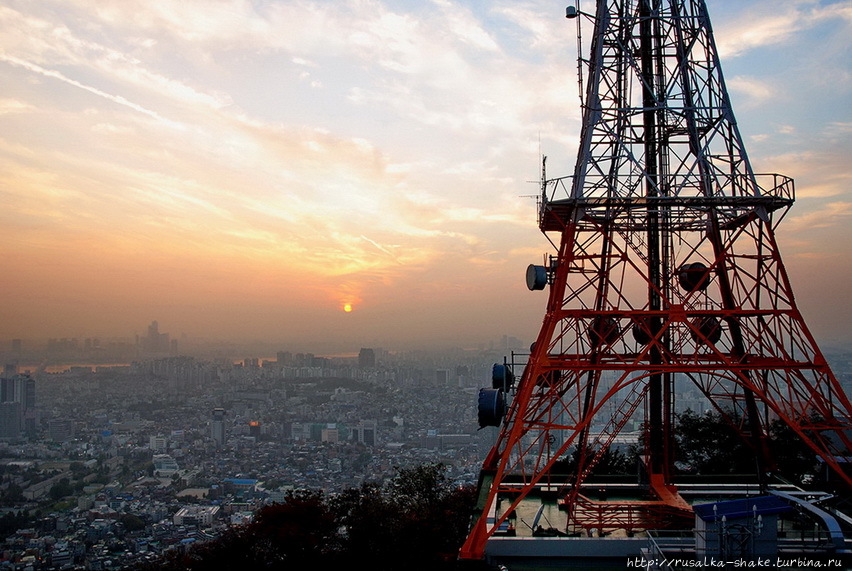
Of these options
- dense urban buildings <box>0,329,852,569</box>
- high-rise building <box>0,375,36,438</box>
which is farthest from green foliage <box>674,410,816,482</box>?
high-rise building <box>0,375,36,438</box>

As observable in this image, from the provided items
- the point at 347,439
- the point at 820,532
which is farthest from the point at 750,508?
the point at 347,439

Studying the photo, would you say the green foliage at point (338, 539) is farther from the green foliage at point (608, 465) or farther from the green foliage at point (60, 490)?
the green foliage at point (60, 490)

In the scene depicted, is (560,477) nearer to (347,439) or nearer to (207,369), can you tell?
(347,439)

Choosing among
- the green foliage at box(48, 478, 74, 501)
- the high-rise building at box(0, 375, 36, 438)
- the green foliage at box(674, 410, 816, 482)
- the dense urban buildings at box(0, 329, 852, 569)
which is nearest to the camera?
the green foliage at box(674, 410, 816, 482)

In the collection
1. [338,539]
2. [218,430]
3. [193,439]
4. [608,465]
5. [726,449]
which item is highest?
[726,449]

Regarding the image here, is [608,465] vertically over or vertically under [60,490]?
over

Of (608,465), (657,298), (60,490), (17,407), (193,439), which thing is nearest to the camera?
(657,298)

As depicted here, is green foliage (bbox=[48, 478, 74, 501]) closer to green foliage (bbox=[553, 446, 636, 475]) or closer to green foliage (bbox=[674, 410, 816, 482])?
green foliage (bbox=[553, 446, 636, 475])

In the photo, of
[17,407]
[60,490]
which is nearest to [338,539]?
[60,490]

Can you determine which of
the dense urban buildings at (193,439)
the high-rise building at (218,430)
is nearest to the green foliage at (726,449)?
the dense urban buildings at (193,439)

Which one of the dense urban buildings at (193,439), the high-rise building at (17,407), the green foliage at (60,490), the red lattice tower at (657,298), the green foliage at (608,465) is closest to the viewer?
the red lattice tower at (657,298)

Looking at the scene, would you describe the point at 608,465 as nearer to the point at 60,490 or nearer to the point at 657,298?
the point at 657,298
